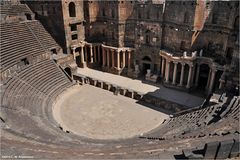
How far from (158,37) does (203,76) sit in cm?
637

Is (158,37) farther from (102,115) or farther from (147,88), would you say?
(102,115)

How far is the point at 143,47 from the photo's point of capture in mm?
26406

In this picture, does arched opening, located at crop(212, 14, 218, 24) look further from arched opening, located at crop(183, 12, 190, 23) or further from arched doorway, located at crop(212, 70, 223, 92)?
arched doorway, located at crop(212, 70, 223, 92)

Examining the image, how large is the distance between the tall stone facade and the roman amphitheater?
10cm

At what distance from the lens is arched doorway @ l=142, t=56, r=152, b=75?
88.3ft

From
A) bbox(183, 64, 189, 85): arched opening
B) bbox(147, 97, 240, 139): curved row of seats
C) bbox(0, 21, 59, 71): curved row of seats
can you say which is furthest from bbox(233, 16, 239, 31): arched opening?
bbox(0, 21, 59, 71): curved row of seats

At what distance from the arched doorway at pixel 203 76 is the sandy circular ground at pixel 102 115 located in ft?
21.5

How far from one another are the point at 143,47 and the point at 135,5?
4.77 meters

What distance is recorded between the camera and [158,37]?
25.1m

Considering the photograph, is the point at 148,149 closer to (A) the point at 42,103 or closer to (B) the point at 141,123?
(B) the point at 141,123

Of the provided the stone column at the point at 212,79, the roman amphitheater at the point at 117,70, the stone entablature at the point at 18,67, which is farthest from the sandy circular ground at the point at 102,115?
the stone column at the point at 212,79

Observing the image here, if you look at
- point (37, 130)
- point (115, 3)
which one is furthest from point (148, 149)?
point (115, 3)

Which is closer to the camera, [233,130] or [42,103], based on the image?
[233,130]

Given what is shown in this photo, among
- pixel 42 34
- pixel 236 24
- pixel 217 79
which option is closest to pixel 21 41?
pixel 42 34
